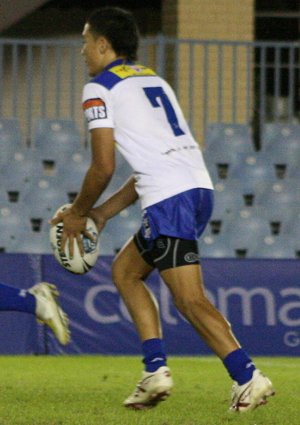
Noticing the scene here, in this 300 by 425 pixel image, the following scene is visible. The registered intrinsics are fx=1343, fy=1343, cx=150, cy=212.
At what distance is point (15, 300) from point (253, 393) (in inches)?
53.7

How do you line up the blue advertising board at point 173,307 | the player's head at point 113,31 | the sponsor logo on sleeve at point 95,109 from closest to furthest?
the sponsor logo on sleeve at point 95,109, the player's head at point 113,31, the blue advertising board at point 173,307

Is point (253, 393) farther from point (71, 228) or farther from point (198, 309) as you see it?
point (71, 228)

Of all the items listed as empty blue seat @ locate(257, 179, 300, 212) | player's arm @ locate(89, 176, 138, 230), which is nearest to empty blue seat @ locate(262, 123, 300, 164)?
empty blue seat @ locate(257, 179, 300, 212)

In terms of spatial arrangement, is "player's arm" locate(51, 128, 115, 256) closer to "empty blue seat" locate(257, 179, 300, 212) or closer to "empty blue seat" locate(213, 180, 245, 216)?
"empty blue seat" locate(213, 180, 245, 216)

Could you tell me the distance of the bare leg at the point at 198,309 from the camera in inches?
258

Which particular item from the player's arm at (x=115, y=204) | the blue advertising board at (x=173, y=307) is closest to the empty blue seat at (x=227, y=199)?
the blue advertising board at (x=173, y=307)

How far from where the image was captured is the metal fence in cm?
1448

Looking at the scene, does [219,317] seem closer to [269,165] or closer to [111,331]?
[111,331]

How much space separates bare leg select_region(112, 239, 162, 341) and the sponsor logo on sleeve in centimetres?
76

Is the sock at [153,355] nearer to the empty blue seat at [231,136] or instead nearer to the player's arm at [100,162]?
the player's arm at [100,162]

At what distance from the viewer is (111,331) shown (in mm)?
11648

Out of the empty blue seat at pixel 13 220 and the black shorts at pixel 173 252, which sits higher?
the black shorts at pixel 173 252

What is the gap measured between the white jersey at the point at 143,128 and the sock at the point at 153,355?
28.9 inches

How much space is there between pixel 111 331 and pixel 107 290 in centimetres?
36
